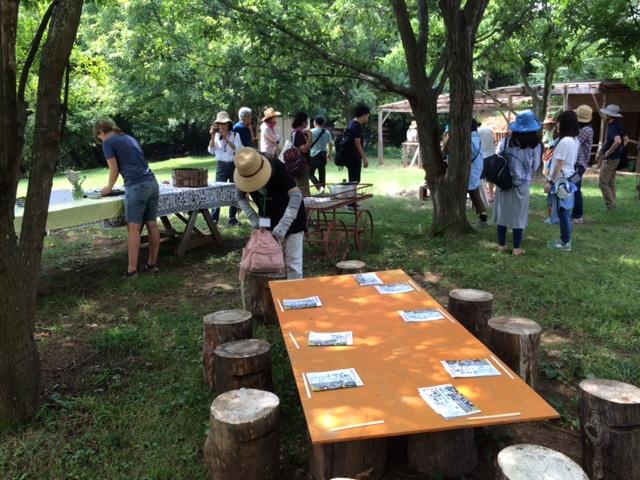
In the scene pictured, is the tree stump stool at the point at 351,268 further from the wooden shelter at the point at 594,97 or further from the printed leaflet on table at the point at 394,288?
the wooden shelter at the point at 594,97

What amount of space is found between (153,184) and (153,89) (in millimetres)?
16946

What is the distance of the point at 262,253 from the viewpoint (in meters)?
4.21

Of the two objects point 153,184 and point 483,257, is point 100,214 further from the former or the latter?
point 483,257

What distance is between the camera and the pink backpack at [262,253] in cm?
420

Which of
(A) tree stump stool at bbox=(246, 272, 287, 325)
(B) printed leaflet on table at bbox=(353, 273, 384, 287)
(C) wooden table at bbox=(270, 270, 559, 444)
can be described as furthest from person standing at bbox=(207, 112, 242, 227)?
(C) wooden table at bbox=(270, 270, 559, 444)

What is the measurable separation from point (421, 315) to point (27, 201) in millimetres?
2464

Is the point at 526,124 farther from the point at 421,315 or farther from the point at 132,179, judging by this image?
the point at 132,179

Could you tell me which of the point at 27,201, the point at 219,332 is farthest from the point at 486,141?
the point at 27,201

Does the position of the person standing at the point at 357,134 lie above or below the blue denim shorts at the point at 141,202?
above

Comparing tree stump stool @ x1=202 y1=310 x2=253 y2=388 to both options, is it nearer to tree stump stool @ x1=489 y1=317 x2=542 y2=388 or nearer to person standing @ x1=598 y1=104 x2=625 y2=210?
tree stump stool @ x1=489 y1=317 x2=542 y2=388

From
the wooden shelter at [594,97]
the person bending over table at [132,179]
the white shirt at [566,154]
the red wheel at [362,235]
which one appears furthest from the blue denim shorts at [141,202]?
the wooden shelter at [594,97]

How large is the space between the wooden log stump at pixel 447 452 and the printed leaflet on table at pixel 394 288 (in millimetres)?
1140

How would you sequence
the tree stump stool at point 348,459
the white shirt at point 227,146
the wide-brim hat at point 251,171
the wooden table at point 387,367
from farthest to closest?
the white shirt at point 227,146 < the wide-brim hat at point 251,171 < the tree stump stool at point 348,459 < the wooden table at point 387,367

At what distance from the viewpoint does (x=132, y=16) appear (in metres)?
19.5
